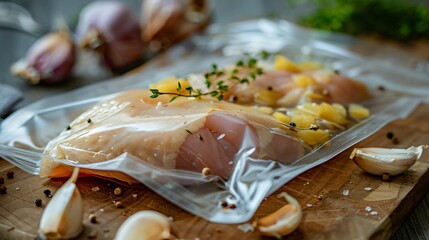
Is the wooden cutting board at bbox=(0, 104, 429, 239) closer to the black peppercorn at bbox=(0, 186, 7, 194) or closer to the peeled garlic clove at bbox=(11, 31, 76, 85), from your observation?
the black peppercorn at bbox=(0, 186, 7, 194)

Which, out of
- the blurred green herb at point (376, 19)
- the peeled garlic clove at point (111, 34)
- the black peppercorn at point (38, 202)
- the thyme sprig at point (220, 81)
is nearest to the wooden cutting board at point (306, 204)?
the black peppercorn at point (38, 202)

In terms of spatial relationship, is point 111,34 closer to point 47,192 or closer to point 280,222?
point 47,192

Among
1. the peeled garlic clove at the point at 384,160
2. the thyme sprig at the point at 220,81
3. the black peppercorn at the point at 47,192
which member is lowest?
the peeled garlic clove at the point at 384,160

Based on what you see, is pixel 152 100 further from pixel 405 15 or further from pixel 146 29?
pixel 405 15

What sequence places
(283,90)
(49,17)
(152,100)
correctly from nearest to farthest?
(152,100) → (283,90) → (49,17)

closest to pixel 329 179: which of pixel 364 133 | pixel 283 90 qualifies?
pixel 364 133

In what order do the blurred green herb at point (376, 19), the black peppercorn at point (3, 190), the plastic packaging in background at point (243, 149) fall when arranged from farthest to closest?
1. the blurred green herb at point (376, 19)
2. the black peppercorn at point (3, 190)
3. the plastic packaging in background at point (243, 149)

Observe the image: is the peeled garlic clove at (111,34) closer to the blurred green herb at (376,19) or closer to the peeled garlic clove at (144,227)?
the blurred green herb at (376,19)

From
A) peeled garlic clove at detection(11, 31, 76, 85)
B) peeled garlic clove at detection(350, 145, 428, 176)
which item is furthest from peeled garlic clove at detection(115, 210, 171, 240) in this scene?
peeled garlic clove at detection(11, 31, 76, 85)
